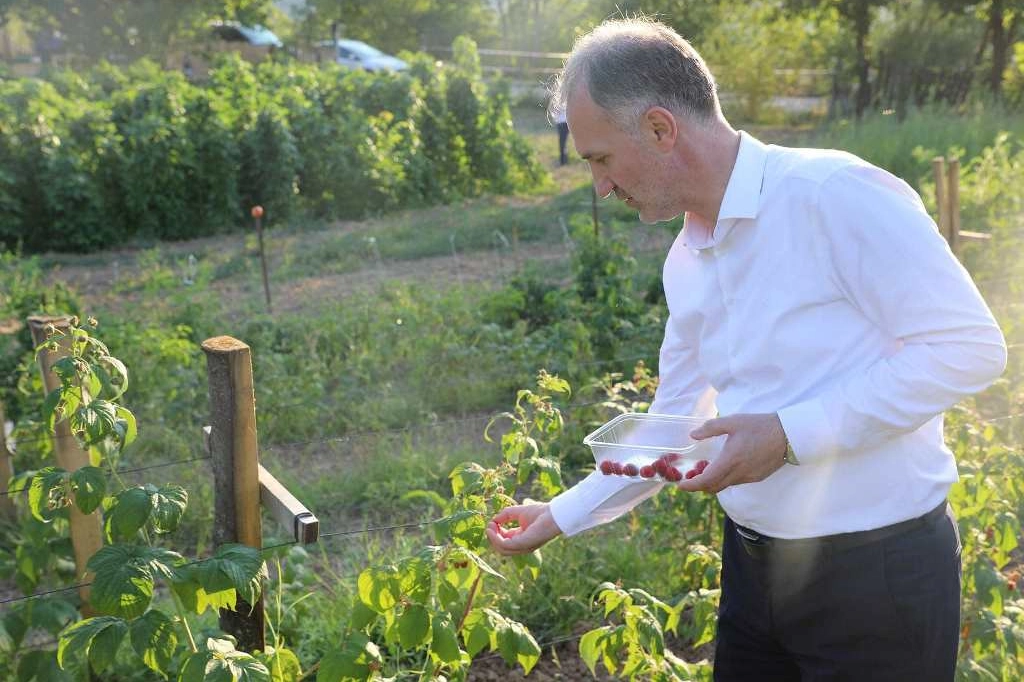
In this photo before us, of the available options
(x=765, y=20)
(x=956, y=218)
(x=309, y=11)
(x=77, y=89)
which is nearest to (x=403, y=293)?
(x=956, y=218)

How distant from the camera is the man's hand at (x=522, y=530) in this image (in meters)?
2.09

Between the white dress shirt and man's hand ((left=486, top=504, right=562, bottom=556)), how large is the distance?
1.24ft

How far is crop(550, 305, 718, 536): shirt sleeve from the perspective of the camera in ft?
6.54

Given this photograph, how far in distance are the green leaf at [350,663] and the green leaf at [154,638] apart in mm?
301

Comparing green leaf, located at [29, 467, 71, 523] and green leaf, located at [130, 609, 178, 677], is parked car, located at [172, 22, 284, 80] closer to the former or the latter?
green leaf, located at [29, 467, 71, 523]

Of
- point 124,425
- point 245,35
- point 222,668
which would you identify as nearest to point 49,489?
point 124,425

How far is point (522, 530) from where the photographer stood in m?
2.15

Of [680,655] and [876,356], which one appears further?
[680,655]

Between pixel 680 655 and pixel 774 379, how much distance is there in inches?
68.5

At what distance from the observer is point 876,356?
1667 millimetres

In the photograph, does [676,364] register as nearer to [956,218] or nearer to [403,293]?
[956,218]

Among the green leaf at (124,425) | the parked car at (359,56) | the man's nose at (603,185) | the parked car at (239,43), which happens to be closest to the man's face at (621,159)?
the man's nose at (603,185)

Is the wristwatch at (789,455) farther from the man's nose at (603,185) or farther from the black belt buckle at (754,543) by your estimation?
the man's nose at (603,185)

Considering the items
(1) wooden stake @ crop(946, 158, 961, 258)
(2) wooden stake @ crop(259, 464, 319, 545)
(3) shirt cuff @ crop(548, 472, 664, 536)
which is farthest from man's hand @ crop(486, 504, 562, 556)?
(1) wooden stake @ crop(946, 158, 961, 258)
